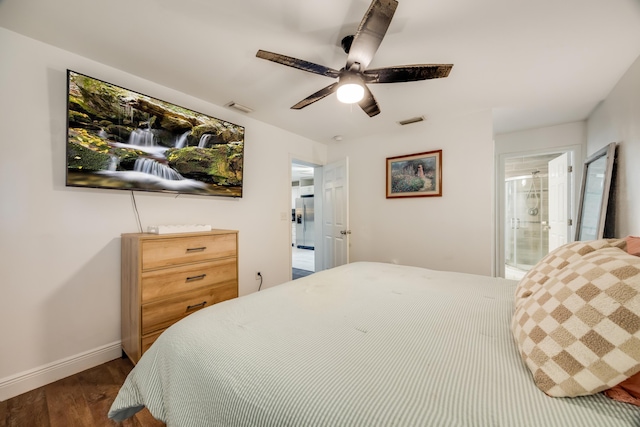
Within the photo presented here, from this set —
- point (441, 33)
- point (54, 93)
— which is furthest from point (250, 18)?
point (54, 93)

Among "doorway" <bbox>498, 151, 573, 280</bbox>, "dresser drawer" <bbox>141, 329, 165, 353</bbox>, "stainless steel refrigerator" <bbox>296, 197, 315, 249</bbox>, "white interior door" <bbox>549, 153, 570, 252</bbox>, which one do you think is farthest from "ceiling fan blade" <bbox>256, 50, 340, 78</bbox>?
"stainless steel refrigerator" <bbox>296, 197, 315, 249</bbox>

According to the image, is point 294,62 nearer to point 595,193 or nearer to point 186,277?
point 186,277

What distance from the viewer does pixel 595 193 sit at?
2.54m

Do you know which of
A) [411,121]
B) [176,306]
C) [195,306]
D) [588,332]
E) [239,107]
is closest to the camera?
[588,332]

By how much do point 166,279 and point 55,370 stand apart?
0.94m

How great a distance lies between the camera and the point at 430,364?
766 millimetres

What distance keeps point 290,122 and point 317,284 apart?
2271 millimetres

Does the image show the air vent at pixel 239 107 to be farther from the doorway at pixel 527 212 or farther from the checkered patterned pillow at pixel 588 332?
the doorway at pixel 527 212

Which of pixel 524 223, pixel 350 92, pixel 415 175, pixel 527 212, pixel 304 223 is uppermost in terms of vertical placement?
pixel 350 92

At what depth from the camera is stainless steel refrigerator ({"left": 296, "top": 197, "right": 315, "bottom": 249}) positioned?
761cm

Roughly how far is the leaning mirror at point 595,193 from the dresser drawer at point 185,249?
3375 mm

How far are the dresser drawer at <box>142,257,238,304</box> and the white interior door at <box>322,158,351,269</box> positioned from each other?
161 centimetres

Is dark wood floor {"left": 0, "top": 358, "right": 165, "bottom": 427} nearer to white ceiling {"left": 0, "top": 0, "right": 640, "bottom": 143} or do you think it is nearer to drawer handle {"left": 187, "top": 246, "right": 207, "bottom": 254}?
drawer handle {"left": 187, "top": 246, "right": 207, "bottom": 254}

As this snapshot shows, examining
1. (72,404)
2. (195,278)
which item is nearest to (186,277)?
(195,278)
